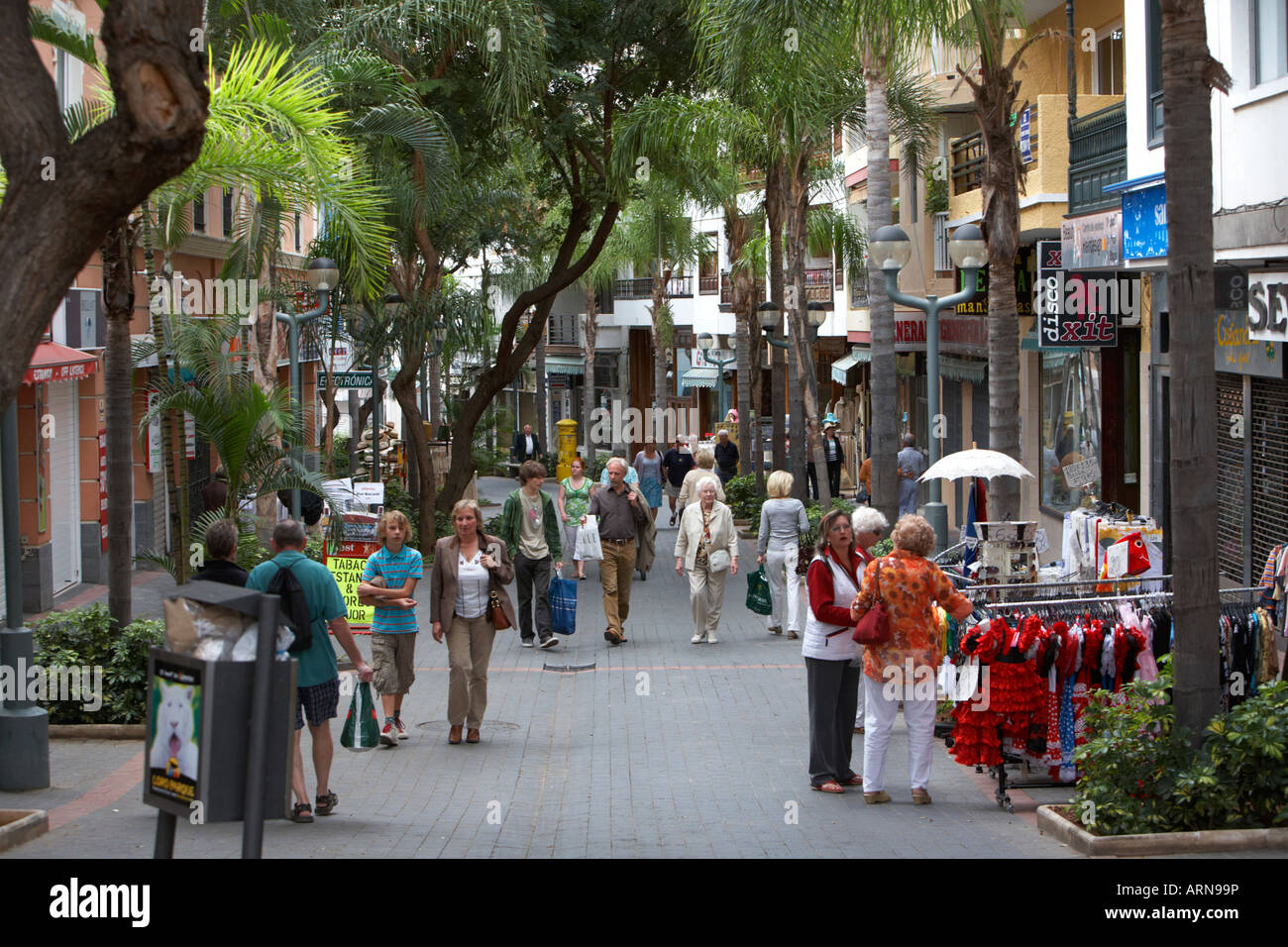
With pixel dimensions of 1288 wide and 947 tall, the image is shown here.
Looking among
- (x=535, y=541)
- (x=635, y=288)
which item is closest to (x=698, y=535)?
(x=535, y=541)

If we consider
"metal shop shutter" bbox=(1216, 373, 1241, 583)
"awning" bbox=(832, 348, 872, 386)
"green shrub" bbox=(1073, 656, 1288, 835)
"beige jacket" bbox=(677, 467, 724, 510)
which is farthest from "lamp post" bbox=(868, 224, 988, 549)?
"awning" bbox=(832, 348, 872, 386)

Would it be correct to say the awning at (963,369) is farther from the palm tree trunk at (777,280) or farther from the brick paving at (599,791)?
the brick paving at (599,791)

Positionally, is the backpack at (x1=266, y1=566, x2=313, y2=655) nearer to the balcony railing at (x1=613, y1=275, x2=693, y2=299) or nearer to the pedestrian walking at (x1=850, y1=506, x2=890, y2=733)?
the pedestrian walking at (x1=850, y1=506, x2=890, y2=733)

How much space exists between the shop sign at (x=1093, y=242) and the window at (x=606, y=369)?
170 feet

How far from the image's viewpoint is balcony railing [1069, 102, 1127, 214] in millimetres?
16422

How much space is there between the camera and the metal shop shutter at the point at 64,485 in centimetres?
1902

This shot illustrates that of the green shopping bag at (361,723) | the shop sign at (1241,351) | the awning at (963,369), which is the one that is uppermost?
the awning at (963,369)

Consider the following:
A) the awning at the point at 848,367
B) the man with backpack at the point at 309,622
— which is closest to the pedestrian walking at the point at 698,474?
the man with backpack at the point at 309,622

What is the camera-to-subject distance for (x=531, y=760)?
10.4m

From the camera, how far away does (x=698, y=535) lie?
1516 centimetres

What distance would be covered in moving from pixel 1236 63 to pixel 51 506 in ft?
46.8

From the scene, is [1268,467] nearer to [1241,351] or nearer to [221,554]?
[1241,351]

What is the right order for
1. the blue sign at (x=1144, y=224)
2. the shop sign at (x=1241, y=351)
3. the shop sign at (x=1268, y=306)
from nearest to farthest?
the shop sign at (x=1268, y=306), the shop sign at (x=1241, y=351), the blue sign at (x=1144, y=224)
